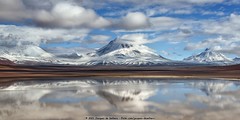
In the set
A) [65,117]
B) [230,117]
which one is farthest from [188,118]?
[65,117]

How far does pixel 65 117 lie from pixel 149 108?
7.81m

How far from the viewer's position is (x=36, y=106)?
29.9 metres

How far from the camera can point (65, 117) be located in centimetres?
2353

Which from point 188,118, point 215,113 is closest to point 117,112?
point 188,118

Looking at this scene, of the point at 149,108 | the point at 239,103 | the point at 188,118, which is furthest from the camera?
the point at 239,103

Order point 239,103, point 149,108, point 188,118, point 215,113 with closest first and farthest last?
point 188,118, point 215,113, point 149,108, point 239,103

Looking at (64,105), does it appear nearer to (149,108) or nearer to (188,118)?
(149,108)

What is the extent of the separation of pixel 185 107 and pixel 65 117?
10.7 metres

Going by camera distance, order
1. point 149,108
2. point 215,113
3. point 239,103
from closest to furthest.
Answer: point 215,113
point 149,108
point 239,103

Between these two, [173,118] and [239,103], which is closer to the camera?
[173,118]

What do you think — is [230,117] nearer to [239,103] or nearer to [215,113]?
[215,113]

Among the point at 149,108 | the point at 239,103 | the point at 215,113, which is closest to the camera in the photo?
the point at 215,113

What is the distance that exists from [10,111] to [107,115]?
723 centimetres

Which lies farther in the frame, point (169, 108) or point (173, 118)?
point (169, 108)
